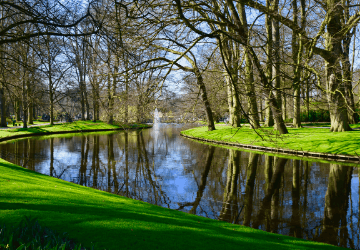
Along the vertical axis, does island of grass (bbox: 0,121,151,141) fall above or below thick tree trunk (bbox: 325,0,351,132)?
below

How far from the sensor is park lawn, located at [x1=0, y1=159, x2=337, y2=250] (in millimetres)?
3732

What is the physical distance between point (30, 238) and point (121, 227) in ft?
4.43

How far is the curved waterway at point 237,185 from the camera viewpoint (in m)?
6.30

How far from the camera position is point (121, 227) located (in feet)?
13.5

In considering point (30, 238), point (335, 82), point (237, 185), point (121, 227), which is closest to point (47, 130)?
point (237, 185)

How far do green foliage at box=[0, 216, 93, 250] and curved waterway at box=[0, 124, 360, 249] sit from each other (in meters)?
4.21

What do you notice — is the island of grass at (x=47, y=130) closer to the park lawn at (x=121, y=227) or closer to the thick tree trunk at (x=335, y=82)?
the thick tree trunk at (x=335, y=82)

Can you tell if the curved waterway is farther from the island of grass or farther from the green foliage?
the green foliage

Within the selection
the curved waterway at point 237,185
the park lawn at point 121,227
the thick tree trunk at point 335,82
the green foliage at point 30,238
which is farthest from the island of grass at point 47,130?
the green foliage at point 30,238

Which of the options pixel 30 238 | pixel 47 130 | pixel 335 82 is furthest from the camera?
pixel 47 130

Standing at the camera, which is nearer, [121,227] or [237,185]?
[121,227]

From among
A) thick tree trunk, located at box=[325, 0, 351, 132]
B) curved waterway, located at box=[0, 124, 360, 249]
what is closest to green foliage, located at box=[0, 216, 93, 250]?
curved waterway, located at box=[0, 124, 360, 249]

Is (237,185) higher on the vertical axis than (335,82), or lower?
lower

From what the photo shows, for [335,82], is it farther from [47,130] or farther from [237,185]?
[47,130]
